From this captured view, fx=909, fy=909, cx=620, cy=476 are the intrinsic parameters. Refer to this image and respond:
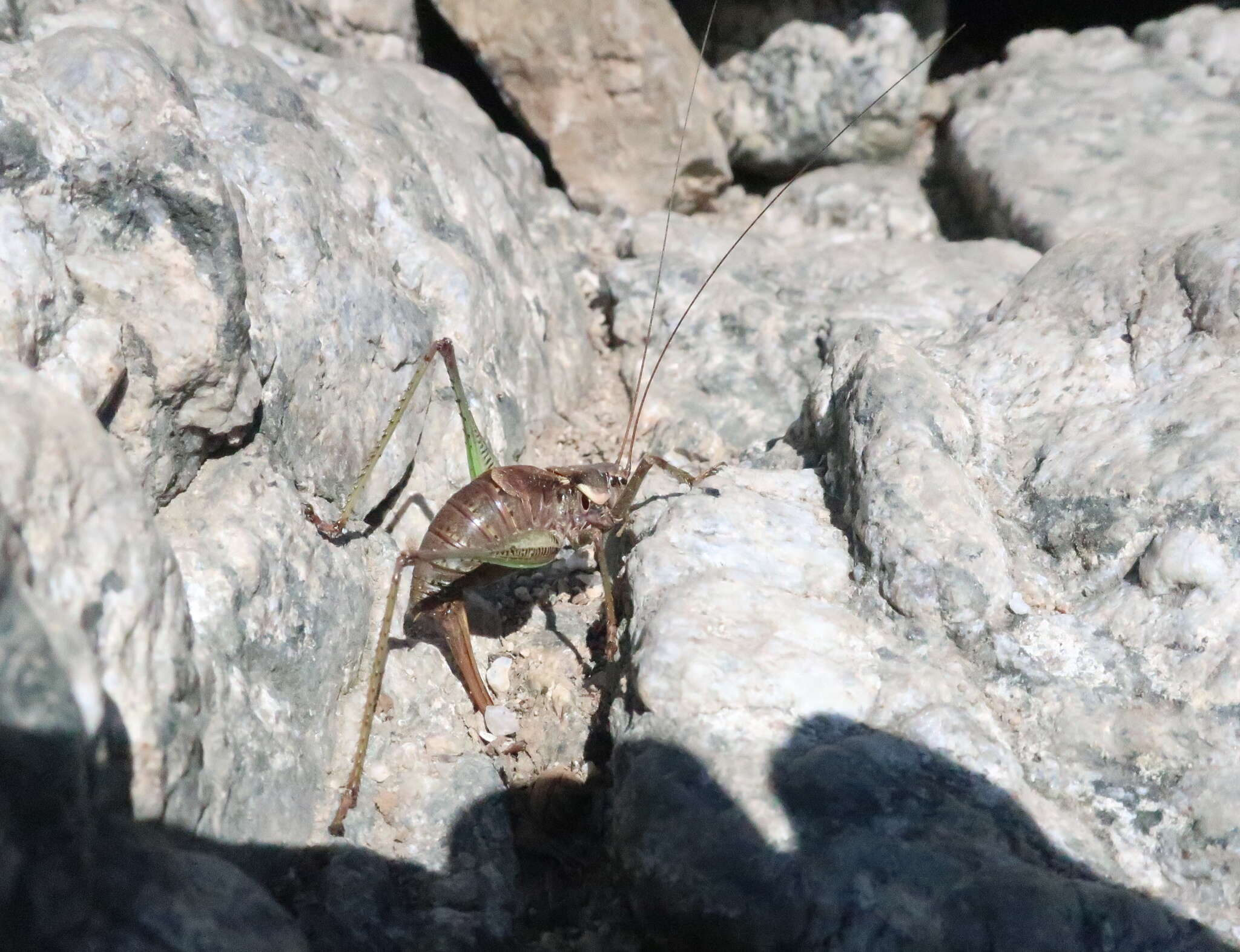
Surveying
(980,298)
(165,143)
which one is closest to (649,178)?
(980,298)

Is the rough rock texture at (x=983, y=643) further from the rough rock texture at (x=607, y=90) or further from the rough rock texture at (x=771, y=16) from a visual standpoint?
the rough rock texture at (x=771, y=16)

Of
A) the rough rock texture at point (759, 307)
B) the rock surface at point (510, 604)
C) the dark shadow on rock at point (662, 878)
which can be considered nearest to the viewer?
the dark shadow on rock at point (662, 878)

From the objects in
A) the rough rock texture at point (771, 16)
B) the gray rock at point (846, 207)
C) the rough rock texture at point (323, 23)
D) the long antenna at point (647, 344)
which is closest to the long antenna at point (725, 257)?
the long antenna at point (647, 344)

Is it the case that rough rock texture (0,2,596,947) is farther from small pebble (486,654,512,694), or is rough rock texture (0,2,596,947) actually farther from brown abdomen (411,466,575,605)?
brown abdomen (411,466,575,605)

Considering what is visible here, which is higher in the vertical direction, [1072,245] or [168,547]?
[1072,245]

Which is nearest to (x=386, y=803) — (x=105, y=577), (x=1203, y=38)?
(x=105, y=577)

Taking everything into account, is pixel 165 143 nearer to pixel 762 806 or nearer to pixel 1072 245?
pixel 762 806

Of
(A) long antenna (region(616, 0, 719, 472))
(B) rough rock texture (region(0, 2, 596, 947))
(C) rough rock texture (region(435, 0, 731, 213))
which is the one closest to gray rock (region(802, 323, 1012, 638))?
(A) long antenna (region(616, 0, 719, 472))
